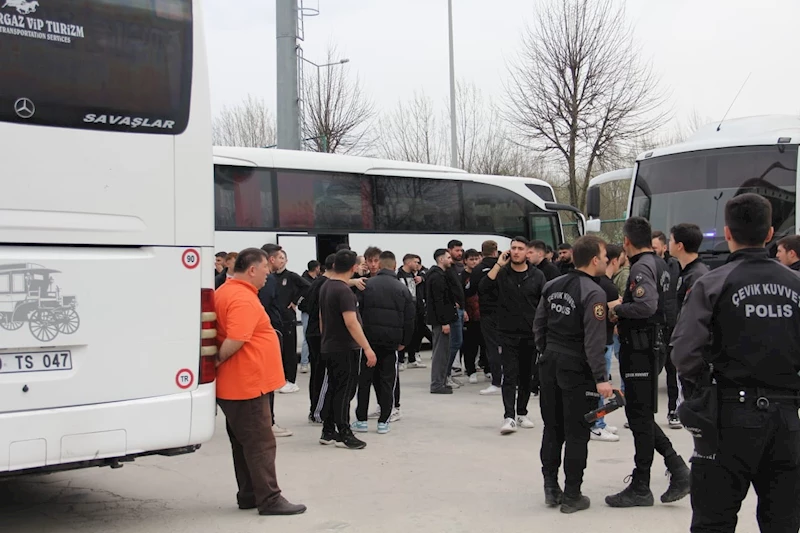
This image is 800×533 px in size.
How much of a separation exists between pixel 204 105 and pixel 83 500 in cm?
320

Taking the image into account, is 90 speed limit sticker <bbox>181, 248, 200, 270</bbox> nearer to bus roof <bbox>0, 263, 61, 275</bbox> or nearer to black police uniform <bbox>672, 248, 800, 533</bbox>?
bus roof <bbox>0, 263, 61, 275</bbox>

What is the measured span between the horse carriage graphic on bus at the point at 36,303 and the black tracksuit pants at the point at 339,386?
3.33 meters

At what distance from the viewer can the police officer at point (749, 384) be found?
364cm

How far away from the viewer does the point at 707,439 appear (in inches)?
147

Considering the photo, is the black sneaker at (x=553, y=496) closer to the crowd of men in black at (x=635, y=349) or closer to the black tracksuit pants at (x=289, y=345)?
the crowd of men in black at (x=635, y=349)

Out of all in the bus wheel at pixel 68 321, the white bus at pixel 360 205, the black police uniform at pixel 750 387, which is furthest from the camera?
the white bus at pixel 360 205

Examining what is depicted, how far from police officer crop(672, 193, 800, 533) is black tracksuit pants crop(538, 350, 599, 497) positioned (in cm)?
170

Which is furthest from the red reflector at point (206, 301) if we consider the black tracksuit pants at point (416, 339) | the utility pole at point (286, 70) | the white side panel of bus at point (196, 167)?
the utility pole at point (286, 70)

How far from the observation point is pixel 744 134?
40.3ft

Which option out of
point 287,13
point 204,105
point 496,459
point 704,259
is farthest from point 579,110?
point 204,105

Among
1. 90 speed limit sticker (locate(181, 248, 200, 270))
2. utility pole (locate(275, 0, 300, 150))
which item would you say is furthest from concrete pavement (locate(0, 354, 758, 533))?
utility pole (locate(275, 0, 300, 150))

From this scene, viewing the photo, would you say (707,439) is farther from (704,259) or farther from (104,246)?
(704,259)

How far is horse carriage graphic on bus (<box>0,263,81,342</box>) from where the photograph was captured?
451 centimetres

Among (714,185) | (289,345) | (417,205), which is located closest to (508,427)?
(289,345)
